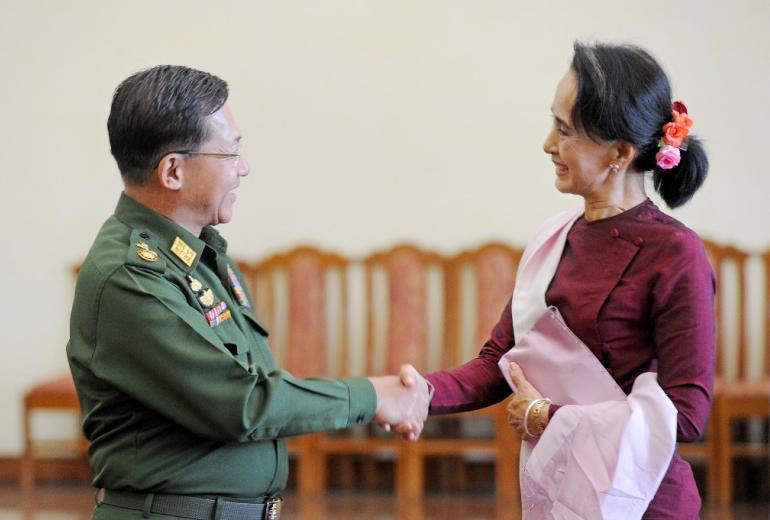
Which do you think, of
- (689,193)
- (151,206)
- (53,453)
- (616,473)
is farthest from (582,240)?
(53,453)

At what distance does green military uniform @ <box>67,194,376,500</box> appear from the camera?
2109 millimetres

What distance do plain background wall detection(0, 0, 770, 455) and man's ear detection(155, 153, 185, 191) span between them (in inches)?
148

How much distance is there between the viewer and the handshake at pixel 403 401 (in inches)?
95.5

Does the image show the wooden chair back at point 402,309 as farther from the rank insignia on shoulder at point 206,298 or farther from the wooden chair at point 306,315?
the rank insignia on shoulder at point 206,298

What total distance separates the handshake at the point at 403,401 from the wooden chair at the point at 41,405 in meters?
3.46

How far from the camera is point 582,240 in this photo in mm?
2326

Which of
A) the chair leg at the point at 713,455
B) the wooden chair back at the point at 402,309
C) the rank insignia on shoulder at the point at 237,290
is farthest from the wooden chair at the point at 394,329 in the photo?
the rank insignia on shoulder at the point at 237,290

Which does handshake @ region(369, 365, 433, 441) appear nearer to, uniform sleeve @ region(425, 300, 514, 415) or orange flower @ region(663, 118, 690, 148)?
uniform sleeve @ region(425, 300, 514, 415)

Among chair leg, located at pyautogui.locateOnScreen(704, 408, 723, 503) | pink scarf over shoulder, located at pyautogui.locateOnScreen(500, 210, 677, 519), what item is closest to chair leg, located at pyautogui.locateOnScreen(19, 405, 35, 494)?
chair leg, located at pyautogui.locateOnScreen(704, 408, 723, 503)

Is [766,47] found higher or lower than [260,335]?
higher

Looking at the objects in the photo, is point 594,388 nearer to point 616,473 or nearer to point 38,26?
point 616,473

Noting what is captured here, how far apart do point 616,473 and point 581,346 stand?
0.28 meters

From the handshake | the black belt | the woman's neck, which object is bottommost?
the black belt

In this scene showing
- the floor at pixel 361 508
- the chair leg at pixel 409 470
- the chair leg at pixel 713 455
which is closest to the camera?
the floor at pixel 361 508
